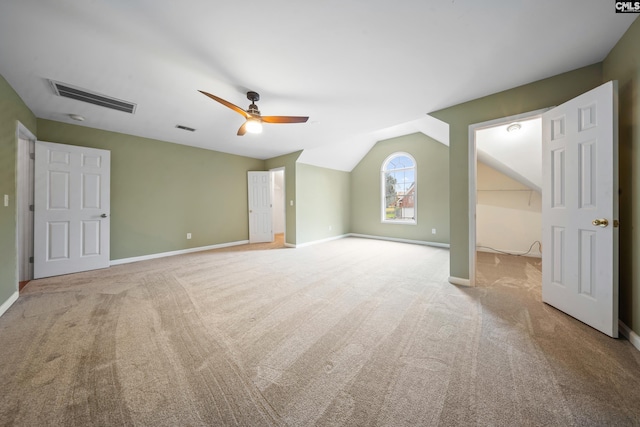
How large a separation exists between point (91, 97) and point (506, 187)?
7081mm

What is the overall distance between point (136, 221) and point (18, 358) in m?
3.14

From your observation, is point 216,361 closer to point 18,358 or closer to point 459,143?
point 18,358

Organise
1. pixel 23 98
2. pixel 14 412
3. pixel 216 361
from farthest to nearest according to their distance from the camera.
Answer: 1. pixel 23 98
2. pixel 216 361
3. pixel 14 412

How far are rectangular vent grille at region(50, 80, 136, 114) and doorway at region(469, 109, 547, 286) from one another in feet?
15.1

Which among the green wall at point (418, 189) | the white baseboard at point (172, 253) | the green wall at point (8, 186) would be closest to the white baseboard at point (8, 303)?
the green wall at point (8, 186)

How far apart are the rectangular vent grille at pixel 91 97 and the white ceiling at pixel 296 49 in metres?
0.11

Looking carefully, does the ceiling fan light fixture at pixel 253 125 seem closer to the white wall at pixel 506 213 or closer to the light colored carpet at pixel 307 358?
the light colored carpet at pixel 307 358

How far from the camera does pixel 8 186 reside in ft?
8.01

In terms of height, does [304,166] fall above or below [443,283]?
above

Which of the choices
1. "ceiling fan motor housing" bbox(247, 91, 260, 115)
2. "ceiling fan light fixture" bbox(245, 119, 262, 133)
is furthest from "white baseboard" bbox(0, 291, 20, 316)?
"ceiling fan motor housing" bbox(247, 91, 260, 115)

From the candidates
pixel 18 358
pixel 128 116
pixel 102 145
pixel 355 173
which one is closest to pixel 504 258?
pixel 355 173

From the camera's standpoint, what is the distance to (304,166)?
5.73m

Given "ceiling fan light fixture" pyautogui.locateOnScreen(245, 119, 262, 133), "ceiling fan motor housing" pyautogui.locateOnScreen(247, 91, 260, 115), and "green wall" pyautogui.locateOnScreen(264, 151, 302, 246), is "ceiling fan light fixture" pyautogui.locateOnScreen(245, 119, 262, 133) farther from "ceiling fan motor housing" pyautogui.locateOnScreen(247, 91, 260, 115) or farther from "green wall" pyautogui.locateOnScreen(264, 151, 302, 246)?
"green wall" pyautogui.locateOnScreen(264, 151, 302, 246)

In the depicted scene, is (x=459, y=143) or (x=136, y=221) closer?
(x=459, y=143)
